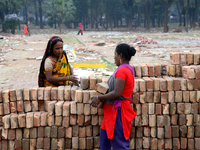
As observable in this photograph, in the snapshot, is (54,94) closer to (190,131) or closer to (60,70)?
(60,70)

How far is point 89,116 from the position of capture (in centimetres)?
340

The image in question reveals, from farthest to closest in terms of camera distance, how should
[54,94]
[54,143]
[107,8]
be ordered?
[107,8]
[54,94]
[54,143]

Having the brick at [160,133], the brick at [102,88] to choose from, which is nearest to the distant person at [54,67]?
the brick at [102,88]

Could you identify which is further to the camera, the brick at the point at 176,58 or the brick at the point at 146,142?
the brick at the point at 176,58

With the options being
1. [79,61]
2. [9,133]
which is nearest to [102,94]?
[9,133]

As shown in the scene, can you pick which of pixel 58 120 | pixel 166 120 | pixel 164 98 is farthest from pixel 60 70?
pixel 166 120

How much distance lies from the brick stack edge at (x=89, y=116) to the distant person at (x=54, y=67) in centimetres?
32

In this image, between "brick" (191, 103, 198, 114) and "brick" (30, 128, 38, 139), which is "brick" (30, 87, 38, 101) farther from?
"brick" (191, 103, 198, 114)

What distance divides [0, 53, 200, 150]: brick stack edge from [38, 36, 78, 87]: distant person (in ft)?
1.05

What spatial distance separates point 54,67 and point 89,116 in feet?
3.36

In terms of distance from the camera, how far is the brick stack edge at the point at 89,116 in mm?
3391

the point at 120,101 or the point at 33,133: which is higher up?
the point at 120,101

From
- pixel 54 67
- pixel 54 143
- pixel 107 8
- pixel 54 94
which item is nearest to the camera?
pixel 54 143

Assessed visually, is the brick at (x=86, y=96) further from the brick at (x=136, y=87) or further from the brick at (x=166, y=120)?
the brick at (x=166, y=120)
